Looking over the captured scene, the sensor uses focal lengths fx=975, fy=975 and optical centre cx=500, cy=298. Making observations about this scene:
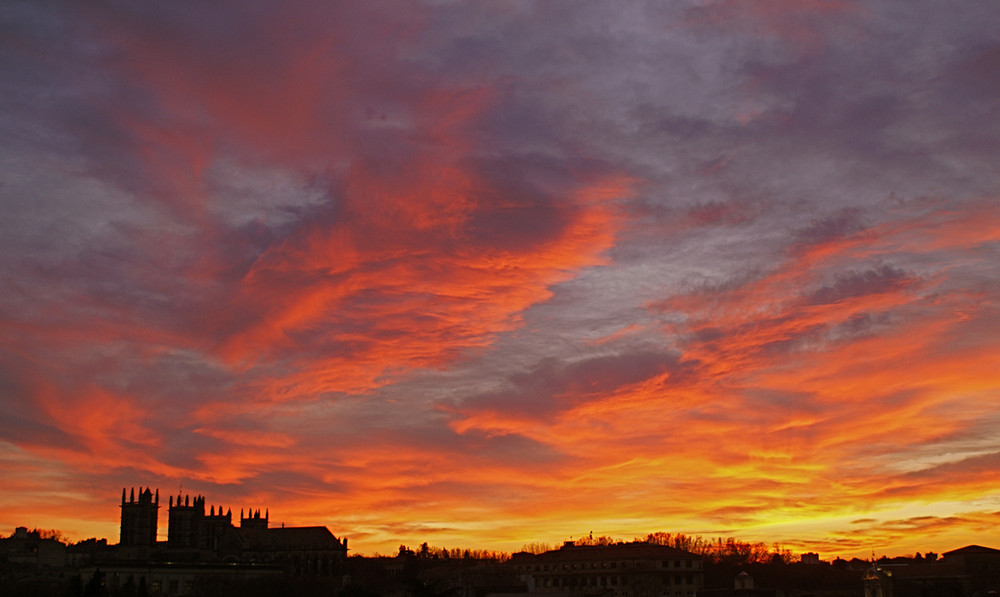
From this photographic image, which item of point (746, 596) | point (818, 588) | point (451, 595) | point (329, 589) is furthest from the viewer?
point (818, 588)

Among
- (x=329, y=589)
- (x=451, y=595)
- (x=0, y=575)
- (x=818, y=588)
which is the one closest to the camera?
(x=451, y=595)

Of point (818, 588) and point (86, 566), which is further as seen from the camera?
point (818, 588)

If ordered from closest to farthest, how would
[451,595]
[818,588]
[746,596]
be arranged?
[451,595]
[746,596]
[818,588]

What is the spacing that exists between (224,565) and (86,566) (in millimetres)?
21745

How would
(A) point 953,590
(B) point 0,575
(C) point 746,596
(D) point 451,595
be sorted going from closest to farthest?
(D) point 451,595, (C) point 746,596, (B) point 0,575, (A) point 953,590

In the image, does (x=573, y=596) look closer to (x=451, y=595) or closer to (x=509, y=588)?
(x=509, y=588)

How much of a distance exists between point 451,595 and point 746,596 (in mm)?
51711

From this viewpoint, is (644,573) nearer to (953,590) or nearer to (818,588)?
(818,588)

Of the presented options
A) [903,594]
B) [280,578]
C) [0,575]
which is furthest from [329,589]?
[903,594]

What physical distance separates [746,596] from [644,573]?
53242mm

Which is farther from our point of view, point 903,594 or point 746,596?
point 903,594

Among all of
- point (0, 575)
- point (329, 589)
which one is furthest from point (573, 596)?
point (0, 575)

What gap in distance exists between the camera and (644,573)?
199 m

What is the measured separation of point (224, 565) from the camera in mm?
166000
